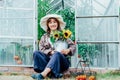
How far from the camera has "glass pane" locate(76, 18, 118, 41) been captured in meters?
6.13

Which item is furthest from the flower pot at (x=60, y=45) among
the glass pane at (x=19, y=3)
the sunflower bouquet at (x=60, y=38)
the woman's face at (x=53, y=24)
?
the glass pane at (x=19, y=3)

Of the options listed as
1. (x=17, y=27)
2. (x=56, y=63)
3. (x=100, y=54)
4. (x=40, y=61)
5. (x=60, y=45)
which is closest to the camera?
(x=56, y=63)

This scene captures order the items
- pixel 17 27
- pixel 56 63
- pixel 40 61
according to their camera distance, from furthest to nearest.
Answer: pixel 17 27 → pixel 40 61 → pixel 56 63

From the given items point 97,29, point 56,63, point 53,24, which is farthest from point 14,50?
point 97,29

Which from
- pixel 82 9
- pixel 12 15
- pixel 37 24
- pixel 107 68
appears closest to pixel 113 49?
pixel 107 68

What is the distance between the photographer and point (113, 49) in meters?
6.12

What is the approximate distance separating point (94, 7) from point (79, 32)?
1.40ft

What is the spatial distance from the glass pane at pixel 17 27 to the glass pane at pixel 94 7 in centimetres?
75

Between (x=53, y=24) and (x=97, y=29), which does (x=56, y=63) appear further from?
(x=97, y=29)

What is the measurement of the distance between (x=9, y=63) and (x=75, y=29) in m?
1.10

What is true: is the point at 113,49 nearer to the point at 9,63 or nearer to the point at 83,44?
the point at 83,44

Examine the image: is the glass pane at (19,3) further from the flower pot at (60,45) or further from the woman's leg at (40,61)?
the woman's leg at (40,61)

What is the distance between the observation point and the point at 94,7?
245 inches

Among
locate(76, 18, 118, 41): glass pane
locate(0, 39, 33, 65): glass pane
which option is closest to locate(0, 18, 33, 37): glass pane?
locate(0, 39, 33, 65): glass pane
